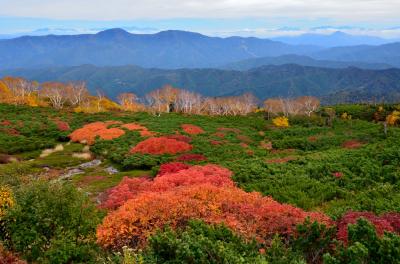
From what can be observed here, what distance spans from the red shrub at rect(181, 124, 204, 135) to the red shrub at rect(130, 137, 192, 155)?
33.7 ft

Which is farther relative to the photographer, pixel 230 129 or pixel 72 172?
pixel 230 129

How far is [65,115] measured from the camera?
75.9m

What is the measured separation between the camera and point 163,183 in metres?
26.7

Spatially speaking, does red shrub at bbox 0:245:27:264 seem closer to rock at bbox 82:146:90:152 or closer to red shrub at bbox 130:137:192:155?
red shrub at bbox 130:137:192:155

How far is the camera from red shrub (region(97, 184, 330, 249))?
1769cm

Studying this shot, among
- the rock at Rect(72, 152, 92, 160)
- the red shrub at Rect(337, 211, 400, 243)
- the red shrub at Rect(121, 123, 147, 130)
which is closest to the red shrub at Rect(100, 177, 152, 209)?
the red shrub at Rect(337, 211, 400, 243)

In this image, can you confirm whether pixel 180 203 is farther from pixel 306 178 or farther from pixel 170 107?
pixel 170 107

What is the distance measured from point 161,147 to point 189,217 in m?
28.7

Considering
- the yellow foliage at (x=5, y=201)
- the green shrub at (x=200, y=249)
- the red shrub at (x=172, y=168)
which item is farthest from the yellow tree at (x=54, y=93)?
the green shrub at (x=200, y=249)

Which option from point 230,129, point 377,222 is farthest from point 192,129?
point 377,222

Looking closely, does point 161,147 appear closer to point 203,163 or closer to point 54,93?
point 203,163

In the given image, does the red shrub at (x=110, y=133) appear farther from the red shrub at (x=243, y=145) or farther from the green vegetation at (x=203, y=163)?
the red shrub at (x=243, y=145)

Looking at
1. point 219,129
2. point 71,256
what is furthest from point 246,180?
point 219,129

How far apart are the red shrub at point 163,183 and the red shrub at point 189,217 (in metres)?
4.46
